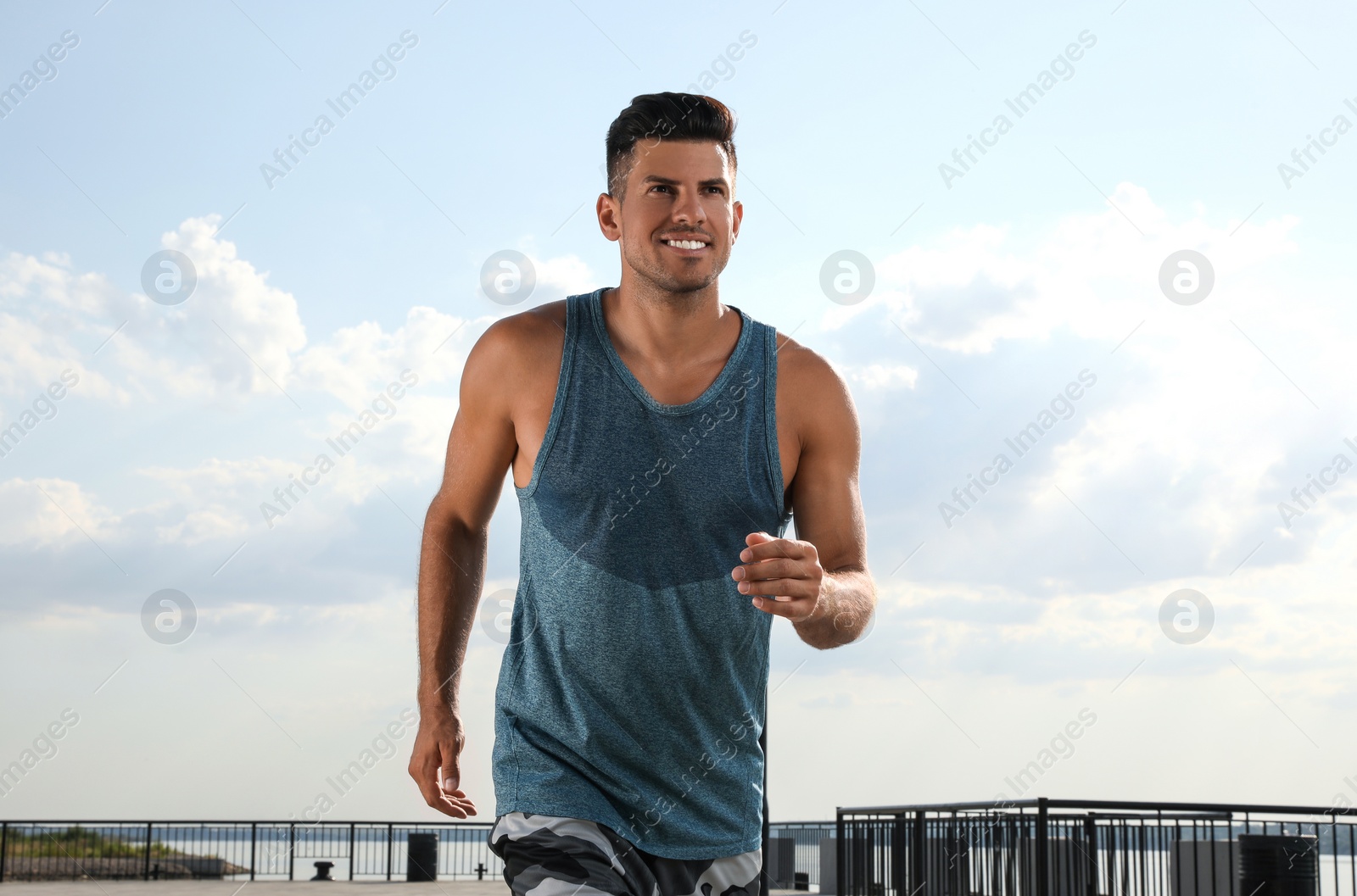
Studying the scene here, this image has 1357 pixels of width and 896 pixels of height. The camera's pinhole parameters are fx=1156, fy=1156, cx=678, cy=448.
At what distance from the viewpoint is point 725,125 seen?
281cm

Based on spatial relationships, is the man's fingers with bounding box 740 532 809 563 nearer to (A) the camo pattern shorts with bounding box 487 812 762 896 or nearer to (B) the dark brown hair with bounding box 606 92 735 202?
(A) the camo pattern shorts with bounding box 487 812 762 896

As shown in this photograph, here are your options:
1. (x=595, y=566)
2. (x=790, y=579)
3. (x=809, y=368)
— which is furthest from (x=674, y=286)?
(x=790, y=579)

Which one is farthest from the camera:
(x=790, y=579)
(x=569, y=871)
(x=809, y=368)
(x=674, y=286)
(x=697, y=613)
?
(x=809, y=368)

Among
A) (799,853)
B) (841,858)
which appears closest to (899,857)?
(841,858)

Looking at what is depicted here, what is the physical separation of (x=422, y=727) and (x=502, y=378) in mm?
869

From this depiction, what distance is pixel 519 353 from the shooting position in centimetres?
276

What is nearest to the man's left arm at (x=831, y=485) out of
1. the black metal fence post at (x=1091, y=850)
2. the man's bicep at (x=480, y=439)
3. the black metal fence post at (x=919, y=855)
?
the man's bicep at (x=480, y=439)

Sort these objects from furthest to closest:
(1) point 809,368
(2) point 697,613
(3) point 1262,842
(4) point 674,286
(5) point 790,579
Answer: (3) point 1262,842
(1) point 809,368
(4) point 674,286
(2) point 697,613
(5) point 790,579

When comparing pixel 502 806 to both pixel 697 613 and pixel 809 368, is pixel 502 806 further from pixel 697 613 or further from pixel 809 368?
pixel 809 368

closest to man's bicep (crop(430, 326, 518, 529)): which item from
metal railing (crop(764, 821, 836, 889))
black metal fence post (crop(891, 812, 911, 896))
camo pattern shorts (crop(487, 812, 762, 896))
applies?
camo pattern shorts (crop(487, 812, 762, 896))

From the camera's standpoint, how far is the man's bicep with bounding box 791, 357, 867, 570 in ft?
9.08

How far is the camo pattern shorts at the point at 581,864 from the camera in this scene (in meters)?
2.31

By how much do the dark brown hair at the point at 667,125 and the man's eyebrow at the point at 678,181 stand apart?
0.08 m

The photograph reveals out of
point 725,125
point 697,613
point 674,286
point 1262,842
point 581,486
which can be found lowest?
point 1262,842
